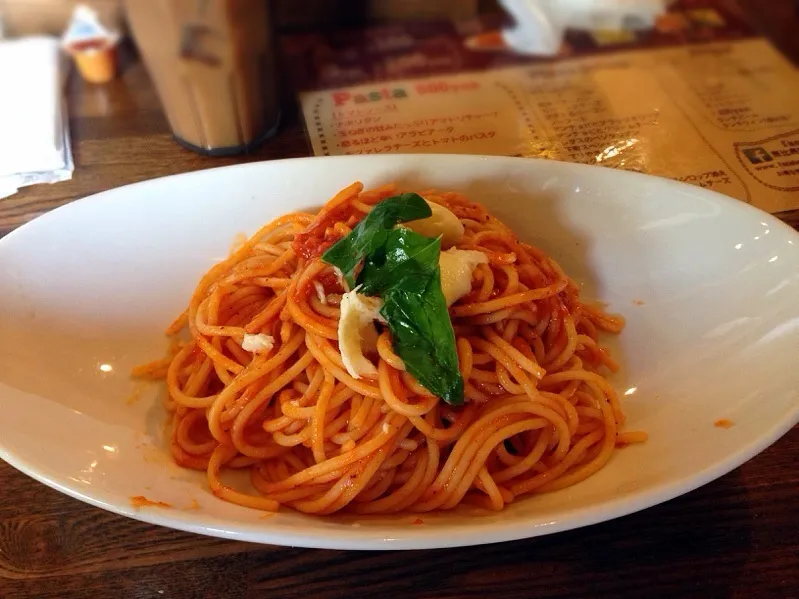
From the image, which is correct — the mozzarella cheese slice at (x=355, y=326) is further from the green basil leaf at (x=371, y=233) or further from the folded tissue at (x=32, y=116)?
the folded tissue at (x=32, y=116)

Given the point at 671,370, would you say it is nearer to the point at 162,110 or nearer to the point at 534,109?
the point at 534,109

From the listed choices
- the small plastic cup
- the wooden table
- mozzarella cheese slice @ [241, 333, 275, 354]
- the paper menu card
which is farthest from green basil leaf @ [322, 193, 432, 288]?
the small plastic cup

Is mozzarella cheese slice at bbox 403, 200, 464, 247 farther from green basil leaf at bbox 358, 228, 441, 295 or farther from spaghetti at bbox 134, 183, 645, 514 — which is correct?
green basil leaf at bbox 358, 228, 441, 295

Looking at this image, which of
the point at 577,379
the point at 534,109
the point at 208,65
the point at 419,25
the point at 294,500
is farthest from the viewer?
the point at 419,25

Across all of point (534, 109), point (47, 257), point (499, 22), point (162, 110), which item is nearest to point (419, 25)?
point (499, 22)

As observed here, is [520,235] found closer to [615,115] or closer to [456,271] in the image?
[456,271]

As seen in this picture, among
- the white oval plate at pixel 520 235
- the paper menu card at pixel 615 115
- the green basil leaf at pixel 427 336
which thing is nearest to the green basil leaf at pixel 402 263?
the green basil leaf at pixel 427 336
